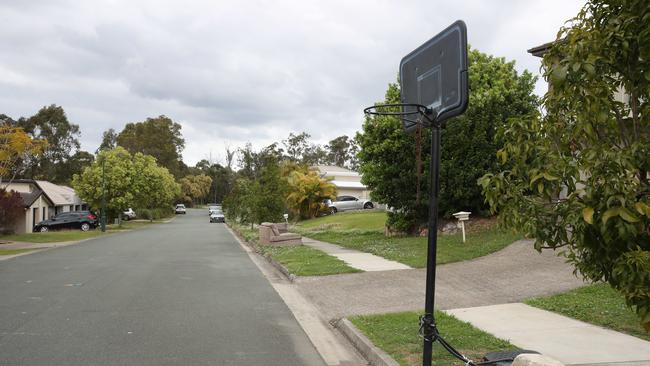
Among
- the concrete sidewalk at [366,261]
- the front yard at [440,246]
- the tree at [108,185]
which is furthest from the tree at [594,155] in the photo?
the tree at [108,185]

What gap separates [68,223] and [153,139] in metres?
46.8

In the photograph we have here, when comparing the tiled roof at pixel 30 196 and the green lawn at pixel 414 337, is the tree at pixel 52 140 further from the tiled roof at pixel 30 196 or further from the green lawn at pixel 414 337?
the green lawn at pixel 414 337

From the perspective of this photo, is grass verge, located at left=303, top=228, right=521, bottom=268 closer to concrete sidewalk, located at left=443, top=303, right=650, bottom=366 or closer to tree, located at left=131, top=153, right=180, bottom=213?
concrete sidewalk, located at left=443, top=303, right=650, bottom=366

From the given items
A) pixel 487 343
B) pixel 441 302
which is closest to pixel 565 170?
→ pixel 487 343

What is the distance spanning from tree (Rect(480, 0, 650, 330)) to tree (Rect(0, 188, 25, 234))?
3444cm

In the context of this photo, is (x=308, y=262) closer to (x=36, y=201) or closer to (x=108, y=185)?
(x=108, y=185)

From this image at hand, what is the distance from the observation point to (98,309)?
9.10 metres

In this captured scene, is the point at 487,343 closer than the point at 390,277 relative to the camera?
Yes

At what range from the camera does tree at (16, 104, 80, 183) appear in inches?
2766

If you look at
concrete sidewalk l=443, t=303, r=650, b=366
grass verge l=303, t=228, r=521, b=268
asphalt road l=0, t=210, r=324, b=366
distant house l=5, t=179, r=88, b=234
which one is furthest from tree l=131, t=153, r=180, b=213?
concrete sidewalk l=443, t=303, r=650, b=366

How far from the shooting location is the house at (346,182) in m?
60.6

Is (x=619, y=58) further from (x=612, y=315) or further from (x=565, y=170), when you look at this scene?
(x=612, y=315)

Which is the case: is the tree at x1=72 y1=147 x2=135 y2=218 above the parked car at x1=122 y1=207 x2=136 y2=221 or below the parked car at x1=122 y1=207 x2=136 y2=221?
above

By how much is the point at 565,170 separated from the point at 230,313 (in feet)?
21.4
